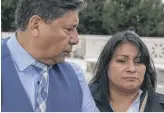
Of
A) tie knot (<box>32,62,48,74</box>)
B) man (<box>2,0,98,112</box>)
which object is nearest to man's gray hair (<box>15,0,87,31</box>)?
man (<box>2,0,98,112</box>)

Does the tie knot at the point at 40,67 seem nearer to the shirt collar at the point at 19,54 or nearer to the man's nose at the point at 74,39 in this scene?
the shirt collar at the point at 19,54

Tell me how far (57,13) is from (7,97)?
356 mm

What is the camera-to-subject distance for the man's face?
4.70 ft

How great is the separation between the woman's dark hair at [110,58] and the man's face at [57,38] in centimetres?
47

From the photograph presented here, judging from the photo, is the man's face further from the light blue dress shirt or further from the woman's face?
the woman's face

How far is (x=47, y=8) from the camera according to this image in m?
1.46

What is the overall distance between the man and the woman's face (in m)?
0.37

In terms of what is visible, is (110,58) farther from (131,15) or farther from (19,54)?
(131,15)

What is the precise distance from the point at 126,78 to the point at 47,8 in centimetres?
57

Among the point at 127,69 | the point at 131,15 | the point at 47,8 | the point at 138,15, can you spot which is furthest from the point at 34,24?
the point at 138,15

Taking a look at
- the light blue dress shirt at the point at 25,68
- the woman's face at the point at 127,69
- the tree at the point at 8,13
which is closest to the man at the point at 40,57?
the light blue dress shirt at the point at 25,68

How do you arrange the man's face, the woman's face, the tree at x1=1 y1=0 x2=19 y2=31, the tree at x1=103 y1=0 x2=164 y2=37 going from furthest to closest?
1. the tree at x1=1 y1=0 x2=19 y2=31
2. the tree at x1=103 y1=0 x2=164 y2=37
3. the woman's face
4. the man's face

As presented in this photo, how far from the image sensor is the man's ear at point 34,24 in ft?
4.75

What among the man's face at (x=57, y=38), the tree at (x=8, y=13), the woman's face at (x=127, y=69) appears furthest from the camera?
the tree at (x=8, y=13)
